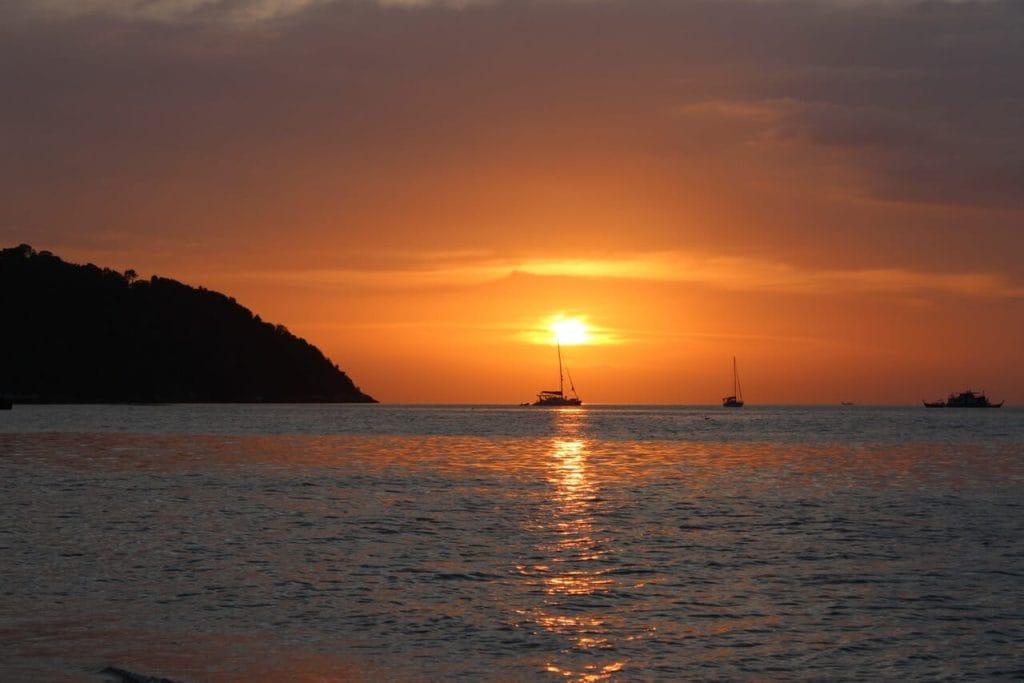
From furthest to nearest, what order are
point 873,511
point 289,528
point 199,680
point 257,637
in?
point 873,511 < point 289,528 < point 257,637 < point 199,680

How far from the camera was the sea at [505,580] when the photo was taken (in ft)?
78.2

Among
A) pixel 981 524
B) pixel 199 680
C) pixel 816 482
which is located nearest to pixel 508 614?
pixel 199 680

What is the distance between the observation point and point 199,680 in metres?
21.5

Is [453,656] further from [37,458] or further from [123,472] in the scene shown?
[37,458]

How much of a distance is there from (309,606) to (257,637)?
3.86 m

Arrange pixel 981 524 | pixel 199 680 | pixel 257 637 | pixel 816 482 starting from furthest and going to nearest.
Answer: pixel 816 482 < pixel 981 524 < pixel 257 637 < pixel 199 680

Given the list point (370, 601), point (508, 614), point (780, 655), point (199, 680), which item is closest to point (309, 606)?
point (370, 601)

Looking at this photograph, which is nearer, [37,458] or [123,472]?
[123,472]

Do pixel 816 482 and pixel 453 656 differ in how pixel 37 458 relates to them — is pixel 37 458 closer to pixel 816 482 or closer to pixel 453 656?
pixel 816 482

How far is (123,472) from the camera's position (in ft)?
259

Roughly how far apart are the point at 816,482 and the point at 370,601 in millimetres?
53680

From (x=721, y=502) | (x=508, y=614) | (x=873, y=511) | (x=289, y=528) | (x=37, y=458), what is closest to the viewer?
(x=508, y=614)

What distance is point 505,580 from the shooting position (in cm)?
3406

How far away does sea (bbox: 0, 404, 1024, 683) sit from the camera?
78.2 feet
